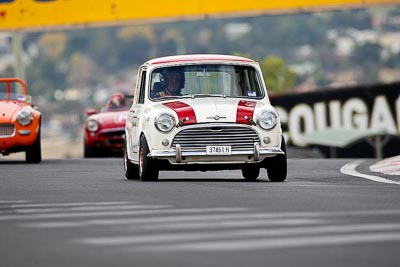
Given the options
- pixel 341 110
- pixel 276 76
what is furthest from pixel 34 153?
pixel 276 76

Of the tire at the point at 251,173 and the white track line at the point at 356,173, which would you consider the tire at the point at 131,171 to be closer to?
the tire at the point at 251,173

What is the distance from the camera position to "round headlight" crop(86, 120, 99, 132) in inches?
1130

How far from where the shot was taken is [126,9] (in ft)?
162

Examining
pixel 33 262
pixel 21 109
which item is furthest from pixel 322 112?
pixel 33 262

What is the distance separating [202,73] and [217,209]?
6148 millimetres

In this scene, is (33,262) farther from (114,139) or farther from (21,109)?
(114,139)

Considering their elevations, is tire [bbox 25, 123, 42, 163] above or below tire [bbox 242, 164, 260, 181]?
below

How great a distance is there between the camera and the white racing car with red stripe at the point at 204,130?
17203 mm

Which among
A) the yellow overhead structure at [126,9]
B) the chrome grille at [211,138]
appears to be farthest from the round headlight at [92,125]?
the yellow overhead structure at [126,9]

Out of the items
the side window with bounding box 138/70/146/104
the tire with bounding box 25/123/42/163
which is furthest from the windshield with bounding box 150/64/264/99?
the tire with bounding box 25/123/42/163

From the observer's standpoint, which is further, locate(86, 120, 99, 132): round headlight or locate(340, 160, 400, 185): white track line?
locate(86, 120, 99, 132): round headlight

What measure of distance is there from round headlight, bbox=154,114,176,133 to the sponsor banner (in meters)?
46.5

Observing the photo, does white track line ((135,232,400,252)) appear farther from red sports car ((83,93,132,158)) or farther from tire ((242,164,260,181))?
red sports car ((83,93,132,158))

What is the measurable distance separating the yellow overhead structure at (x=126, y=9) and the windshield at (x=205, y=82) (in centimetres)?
2794
